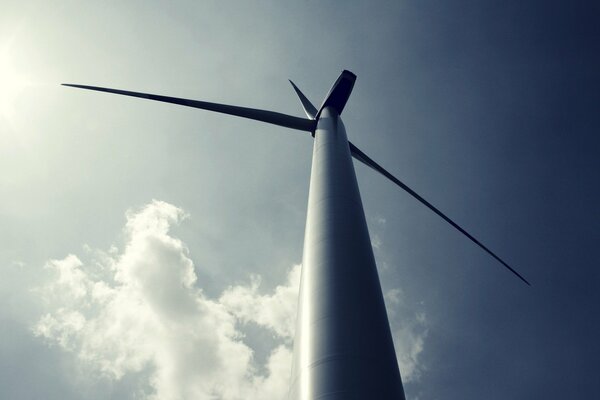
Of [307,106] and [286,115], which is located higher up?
[307,106]

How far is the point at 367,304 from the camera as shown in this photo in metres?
8.81

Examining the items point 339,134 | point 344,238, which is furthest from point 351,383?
point 339,134

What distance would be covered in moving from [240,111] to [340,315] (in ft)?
51.6

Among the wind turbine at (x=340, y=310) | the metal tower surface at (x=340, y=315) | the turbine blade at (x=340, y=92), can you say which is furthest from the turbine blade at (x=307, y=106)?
the metal tower surface at (x=340, y=315)

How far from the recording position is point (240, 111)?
72.1ft

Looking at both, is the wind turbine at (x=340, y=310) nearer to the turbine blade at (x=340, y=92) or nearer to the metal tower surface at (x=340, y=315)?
the metal tower surface at (x=340, y=315)

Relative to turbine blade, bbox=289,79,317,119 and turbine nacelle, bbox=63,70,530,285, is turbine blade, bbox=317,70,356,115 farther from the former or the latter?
turbine blade, bbox=289,79,317,119

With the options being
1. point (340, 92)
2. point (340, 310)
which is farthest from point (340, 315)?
point (340, 92)

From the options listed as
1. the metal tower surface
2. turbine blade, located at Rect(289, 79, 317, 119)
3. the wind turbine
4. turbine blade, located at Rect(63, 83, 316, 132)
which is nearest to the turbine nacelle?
turbine blade, located at Rect(63, 83, 316, 132)

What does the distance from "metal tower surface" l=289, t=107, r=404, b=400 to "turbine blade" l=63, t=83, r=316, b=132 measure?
10.6 metres

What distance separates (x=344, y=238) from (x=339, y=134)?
27.5 ft

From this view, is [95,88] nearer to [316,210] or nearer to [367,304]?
[316,210]

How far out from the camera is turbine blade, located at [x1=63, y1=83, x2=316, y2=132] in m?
21.2

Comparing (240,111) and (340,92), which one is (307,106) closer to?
(340,92)
